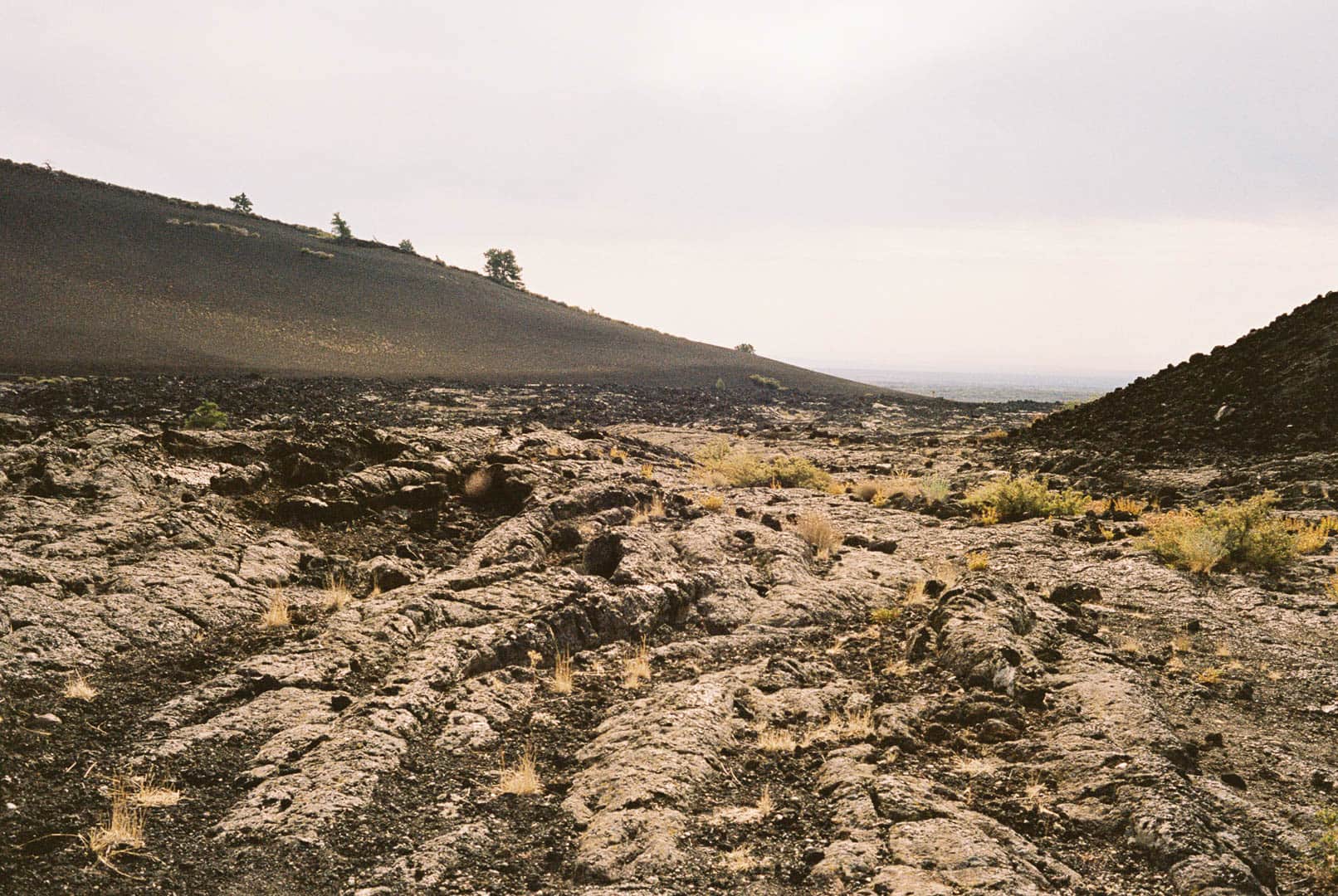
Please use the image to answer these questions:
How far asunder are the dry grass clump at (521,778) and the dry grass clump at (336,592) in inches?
148

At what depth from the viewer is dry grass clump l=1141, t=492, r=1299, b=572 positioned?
32.6ft

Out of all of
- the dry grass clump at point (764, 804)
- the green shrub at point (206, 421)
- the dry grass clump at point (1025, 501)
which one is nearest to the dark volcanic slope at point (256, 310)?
the green shrub at point (206, 421)

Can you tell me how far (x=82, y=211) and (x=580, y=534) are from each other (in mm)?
73746

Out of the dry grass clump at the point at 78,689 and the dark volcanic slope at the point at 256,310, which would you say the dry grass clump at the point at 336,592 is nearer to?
the dry grass clump at the point at 78,689

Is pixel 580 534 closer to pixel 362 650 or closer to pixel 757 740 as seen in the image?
pixel 362 650

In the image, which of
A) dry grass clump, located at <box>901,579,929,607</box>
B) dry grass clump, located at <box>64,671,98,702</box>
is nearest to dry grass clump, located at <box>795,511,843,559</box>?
dry grass clump, located at <box>901,579,929,607</box>

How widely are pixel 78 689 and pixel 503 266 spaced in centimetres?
9448

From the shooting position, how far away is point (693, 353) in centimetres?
7181

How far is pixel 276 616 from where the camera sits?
7.67 meters

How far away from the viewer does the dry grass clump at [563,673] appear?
717 cm

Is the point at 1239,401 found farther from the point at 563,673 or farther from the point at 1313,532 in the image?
the point at 563,673

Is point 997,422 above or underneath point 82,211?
underneath

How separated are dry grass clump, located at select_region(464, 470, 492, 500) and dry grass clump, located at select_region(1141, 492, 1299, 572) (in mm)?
11483

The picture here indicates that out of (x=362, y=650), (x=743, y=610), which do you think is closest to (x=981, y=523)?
(x=743, y=610)
